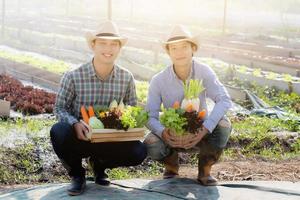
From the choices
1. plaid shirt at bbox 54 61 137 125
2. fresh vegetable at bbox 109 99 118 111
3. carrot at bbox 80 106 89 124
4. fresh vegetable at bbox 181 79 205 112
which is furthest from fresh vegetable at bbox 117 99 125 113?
fresh vegetable at bbox 181 79 205 112

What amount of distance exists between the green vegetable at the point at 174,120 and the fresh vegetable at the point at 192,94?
116mm

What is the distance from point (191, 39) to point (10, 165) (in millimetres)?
2220

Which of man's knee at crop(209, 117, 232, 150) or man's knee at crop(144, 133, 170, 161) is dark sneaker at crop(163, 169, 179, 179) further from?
man's knee at crop(209, 117, 232, 150)

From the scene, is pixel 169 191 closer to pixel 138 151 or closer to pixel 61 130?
pixel 138 151

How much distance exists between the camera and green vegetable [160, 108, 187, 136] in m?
4.19

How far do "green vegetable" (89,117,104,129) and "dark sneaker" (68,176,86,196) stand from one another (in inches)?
16.8

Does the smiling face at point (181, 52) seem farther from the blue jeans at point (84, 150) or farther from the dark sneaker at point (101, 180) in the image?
the dark sneaker at point (101, 180)

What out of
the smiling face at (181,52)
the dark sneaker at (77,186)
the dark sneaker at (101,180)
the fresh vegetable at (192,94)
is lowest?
the dark sneaker at (101,180)

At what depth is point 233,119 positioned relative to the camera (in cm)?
845

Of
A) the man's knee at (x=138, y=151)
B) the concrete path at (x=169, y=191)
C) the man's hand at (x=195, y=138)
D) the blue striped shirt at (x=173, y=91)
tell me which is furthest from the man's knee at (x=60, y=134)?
the man's hand at (x=195, y=138)

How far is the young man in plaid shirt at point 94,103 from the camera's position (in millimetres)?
4168

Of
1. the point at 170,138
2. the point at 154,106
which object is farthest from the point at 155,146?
the point at 154,106

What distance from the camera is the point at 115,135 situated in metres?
4.15

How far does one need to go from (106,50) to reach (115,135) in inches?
25.8
